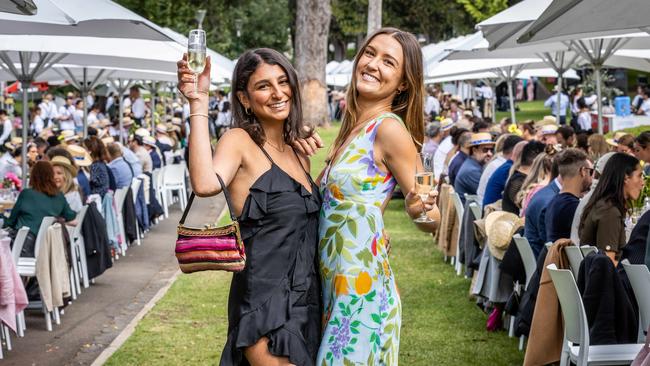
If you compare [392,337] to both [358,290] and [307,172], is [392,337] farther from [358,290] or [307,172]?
[307,172]

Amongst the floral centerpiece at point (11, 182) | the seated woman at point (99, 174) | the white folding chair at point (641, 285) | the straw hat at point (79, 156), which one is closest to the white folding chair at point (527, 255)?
the white folding chair at point (641, 285)

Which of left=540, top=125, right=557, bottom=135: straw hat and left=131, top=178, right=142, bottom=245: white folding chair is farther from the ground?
left=540, top=125, right=557, bottom=135: straw hat

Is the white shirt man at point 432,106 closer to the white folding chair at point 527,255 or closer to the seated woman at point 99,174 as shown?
the seated woman at point 99,174

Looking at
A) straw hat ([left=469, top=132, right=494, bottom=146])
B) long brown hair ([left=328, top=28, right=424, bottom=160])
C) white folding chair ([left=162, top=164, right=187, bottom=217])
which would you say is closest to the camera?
long brown hair ([left=328, top=28, right=424, bottom=160])

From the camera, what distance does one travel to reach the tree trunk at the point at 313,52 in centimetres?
3781

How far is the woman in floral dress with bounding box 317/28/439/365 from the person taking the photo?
163 inches

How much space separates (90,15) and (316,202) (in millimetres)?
5095

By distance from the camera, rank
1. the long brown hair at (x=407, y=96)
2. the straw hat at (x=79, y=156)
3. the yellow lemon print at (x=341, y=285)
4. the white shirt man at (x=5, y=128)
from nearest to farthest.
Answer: the yellow lemon print at (x=341, y=285), the long brown hair at (x=407, y=96), the straw hat at (x=79, y=156), the white shirt man at (x=5, y=128)

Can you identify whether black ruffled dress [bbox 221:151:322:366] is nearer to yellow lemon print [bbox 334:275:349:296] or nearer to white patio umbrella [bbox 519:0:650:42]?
yellow lemon print [bbox 334:275:349:296]

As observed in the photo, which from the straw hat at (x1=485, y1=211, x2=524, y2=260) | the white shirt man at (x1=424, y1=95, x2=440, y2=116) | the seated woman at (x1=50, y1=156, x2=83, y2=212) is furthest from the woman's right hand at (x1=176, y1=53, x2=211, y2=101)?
the white shirt man at (x1=424, y1=95, x2=440, y2=116)

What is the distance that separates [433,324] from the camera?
1048 centimetres

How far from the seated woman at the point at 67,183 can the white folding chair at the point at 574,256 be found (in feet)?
23.2

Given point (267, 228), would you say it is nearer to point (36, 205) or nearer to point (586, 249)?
point (586, 249)

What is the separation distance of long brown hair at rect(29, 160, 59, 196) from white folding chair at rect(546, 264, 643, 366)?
6.24m
